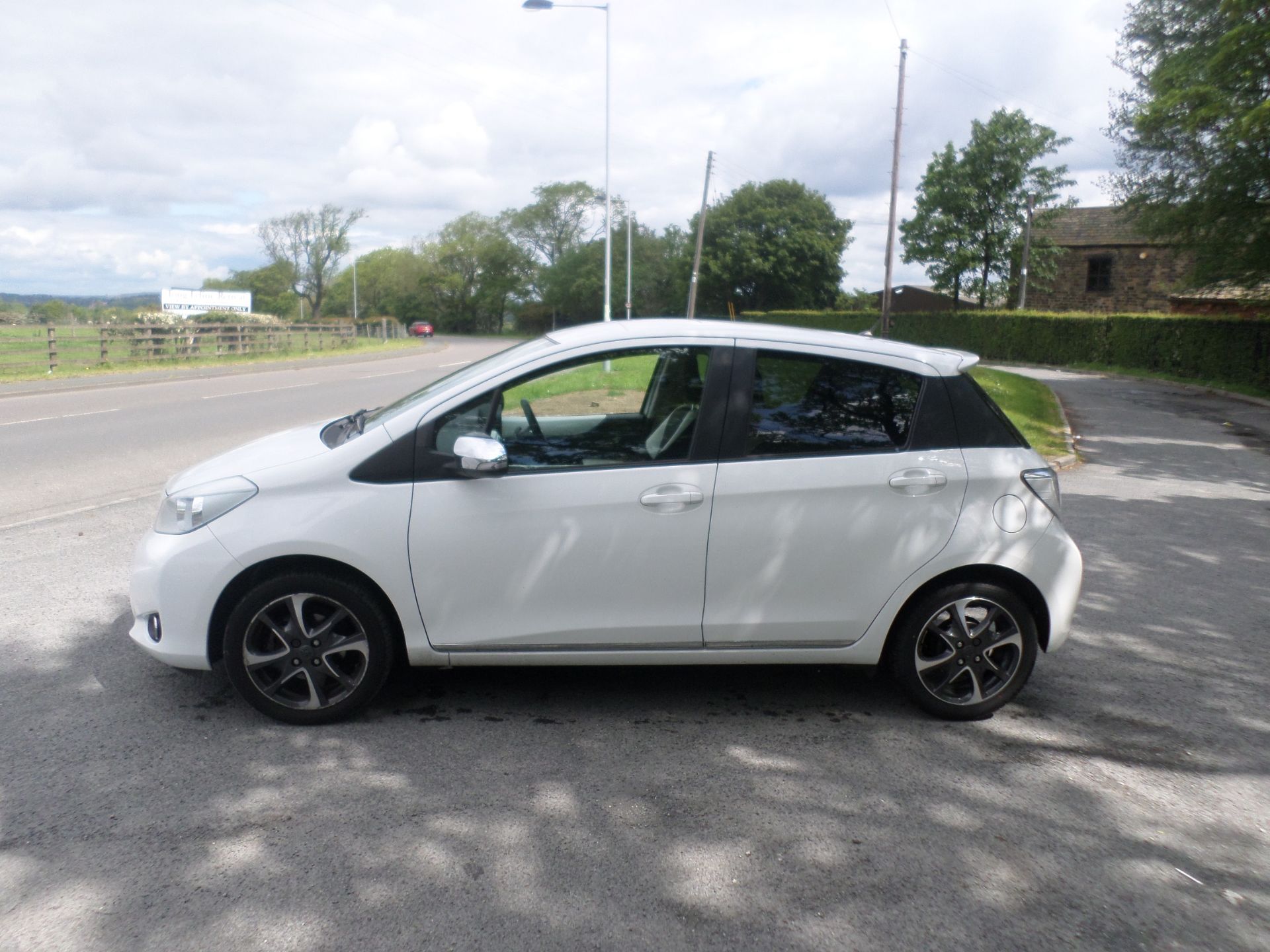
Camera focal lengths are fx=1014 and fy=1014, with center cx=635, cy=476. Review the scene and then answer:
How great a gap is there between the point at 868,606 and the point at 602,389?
159 cm

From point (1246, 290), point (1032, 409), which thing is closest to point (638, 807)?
point (1032, 409)

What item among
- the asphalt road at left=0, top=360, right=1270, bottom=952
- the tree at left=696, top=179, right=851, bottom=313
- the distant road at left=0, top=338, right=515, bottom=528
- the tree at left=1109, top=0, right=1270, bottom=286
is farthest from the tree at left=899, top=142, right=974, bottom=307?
the asphalt road at left=0, top=360, right=1270, bottom=952

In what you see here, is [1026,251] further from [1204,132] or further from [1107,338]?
[1204,132]

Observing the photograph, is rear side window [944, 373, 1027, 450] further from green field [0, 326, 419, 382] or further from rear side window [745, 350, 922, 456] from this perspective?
green field [0, 326, 419, 382]

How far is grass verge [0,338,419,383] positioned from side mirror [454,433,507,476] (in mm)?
21551

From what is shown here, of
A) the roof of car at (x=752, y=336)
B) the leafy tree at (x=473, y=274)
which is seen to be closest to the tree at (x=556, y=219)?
the leafy tree at (x=473, y=274)

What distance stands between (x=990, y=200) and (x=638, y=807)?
201 feet

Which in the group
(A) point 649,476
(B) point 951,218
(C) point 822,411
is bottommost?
(A) point 649,476

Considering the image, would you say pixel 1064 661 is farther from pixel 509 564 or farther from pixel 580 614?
pixel 509 564

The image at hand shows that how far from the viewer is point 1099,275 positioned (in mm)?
58344

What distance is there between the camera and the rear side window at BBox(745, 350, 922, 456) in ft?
13.5

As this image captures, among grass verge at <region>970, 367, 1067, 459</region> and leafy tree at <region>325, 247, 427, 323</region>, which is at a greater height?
leafy tree at <region>325, 247, 427, 323</region>

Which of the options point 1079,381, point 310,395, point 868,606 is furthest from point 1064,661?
point 1079,381

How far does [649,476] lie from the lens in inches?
158
